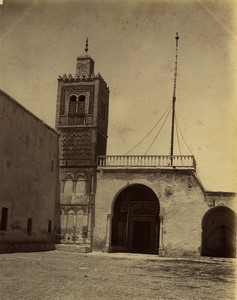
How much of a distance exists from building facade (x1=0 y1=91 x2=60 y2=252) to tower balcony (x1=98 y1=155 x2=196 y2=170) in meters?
3.51

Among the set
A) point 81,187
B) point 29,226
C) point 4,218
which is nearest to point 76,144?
point 81,187

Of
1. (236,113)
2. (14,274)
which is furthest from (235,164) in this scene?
(14,274)

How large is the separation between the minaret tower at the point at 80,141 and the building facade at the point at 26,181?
75 centimetres

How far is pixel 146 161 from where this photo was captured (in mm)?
24797

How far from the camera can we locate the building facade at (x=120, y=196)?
23562 mm

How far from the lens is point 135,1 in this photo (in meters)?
9.52

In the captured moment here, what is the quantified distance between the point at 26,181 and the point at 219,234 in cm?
1416

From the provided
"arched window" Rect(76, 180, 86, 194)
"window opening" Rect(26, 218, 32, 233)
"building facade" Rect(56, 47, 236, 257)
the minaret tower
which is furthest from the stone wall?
"window opening" Rect(26, 218, 32, 233)

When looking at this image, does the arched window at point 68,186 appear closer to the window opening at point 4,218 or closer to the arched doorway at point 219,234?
the window opening at point 4,218

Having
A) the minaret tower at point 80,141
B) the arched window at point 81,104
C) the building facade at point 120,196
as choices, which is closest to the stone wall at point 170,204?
the building facade at point 120,196

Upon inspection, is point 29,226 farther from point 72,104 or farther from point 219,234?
point 219,234

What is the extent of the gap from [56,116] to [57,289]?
2054 cm

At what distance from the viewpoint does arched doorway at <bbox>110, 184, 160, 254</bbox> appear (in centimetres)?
2659

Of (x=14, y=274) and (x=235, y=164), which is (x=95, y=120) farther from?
(x=235, y=164)
